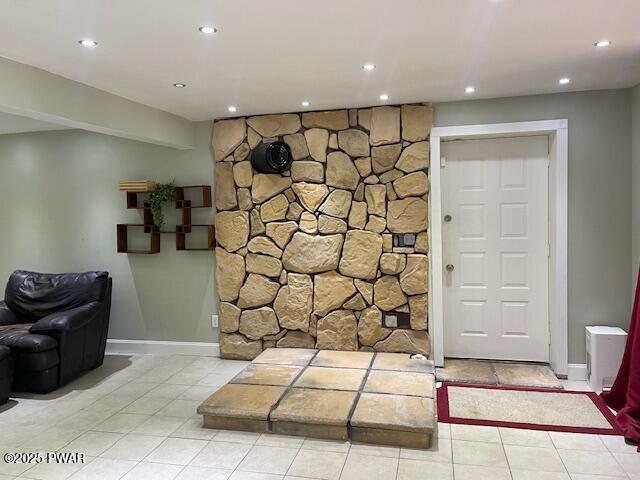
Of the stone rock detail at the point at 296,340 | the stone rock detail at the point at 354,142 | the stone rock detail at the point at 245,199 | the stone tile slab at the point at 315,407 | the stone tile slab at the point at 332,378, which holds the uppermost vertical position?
the stone rock detail at the point at 354,142

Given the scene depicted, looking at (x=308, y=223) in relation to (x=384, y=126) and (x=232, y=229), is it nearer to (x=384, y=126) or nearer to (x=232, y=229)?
(x=232, y=229)

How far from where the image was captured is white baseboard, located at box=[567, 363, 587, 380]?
13.4 ft

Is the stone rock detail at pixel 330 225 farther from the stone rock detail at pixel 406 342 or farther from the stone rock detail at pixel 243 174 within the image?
the stone rock detail at pixel 406 342

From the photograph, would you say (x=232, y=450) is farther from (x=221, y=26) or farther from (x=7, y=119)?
(x=7, y=119)

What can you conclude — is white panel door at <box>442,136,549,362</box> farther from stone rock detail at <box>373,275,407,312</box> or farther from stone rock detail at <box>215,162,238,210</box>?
stone rock detail at <box>215,162,238,210</box>

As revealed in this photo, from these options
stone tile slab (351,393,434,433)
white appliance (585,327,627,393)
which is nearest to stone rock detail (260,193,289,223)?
stone tile slab (351,393,434,433)

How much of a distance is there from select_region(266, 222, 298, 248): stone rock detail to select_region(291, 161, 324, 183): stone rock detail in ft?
1.42

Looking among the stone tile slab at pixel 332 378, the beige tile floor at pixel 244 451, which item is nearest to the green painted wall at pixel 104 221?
the beige tile floor at pixel 244 451

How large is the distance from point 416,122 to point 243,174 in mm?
1682

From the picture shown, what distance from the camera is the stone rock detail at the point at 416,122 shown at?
4270 millimetres

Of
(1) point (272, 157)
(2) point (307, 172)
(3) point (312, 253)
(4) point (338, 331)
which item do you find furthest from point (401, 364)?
(1) point (272, 157)

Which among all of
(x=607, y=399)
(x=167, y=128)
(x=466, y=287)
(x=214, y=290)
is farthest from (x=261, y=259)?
(x=607, y=399)

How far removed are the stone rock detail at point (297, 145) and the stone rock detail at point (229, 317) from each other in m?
1.59

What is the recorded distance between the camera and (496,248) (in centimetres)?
438
